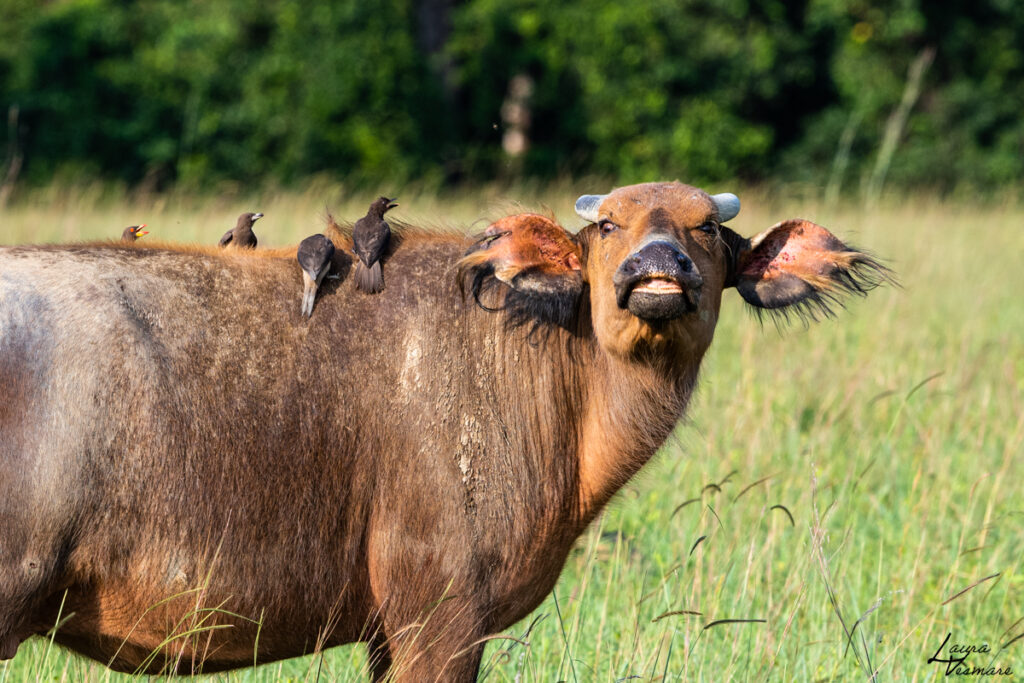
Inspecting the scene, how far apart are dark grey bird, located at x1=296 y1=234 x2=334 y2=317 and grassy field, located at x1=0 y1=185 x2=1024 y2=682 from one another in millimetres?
792

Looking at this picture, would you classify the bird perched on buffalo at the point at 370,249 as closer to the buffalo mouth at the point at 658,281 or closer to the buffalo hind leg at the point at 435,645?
the buffalo mouth at the point at 658,281

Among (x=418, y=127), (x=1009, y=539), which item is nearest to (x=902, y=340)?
(x=1009, y=539)

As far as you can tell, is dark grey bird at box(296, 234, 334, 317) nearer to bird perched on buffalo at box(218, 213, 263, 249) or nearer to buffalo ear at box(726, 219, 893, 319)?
bird perched on buffalo at box(218, 213, 263, 249)

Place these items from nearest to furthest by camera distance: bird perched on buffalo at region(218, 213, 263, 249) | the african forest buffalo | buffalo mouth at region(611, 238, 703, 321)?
1. the african forest buffalo
2. buffalo mouth at region(611, 238, 703, 321)
3. bird perched on buffalo at region(218, 213, 263, 249)

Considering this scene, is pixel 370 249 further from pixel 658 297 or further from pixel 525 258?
pixel 658 297

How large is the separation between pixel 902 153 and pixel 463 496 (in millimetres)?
23563

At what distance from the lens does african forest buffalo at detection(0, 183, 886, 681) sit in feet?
10.6

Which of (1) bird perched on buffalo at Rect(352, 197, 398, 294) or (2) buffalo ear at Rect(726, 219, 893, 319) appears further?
(2) buffalo ear at Rect(726, 219, 893, 319)

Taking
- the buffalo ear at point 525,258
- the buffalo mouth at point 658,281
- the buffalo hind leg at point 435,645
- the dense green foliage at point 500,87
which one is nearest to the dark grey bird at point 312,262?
the buffalo ear at point 525,258

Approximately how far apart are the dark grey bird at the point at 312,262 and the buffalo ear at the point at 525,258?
0.45 meters

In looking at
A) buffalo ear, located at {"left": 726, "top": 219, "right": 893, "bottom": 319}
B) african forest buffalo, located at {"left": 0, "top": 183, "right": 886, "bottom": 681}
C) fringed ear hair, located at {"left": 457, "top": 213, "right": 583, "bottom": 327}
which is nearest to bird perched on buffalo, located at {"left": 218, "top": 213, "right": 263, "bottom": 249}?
african forest buffalo, located at {"left": 0, "top": 183, "right": 886, "bottom": 681}

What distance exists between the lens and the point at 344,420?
356 cm

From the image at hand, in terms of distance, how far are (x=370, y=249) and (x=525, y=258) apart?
0.52 meters

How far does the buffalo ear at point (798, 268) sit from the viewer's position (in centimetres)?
397
